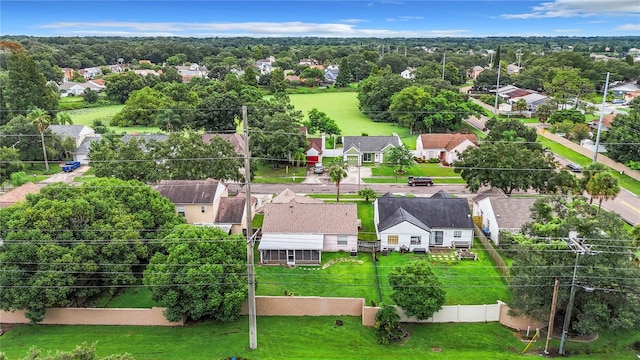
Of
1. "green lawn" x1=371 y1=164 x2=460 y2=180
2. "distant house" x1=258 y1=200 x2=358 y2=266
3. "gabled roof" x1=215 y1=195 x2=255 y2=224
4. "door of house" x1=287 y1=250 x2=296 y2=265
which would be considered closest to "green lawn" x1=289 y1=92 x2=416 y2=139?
"green lawn" x1=371 y1=164 x2=460 y2=180

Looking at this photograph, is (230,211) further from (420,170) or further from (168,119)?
(168,119)

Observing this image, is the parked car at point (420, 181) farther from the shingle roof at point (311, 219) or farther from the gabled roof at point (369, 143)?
the shingle roof at point (311, 219)

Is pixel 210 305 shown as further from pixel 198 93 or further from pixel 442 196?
pixel 198 93

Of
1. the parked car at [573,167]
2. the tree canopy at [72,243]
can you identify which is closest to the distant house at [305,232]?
the tree canopy at [72,243]

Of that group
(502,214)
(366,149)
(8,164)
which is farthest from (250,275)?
(8,164)

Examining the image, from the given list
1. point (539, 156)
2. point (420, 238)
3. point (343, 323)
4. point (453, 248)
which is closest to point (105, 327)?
point (343, 323)

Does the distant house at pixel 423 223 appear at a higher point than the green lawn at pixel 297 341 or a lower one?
higher
